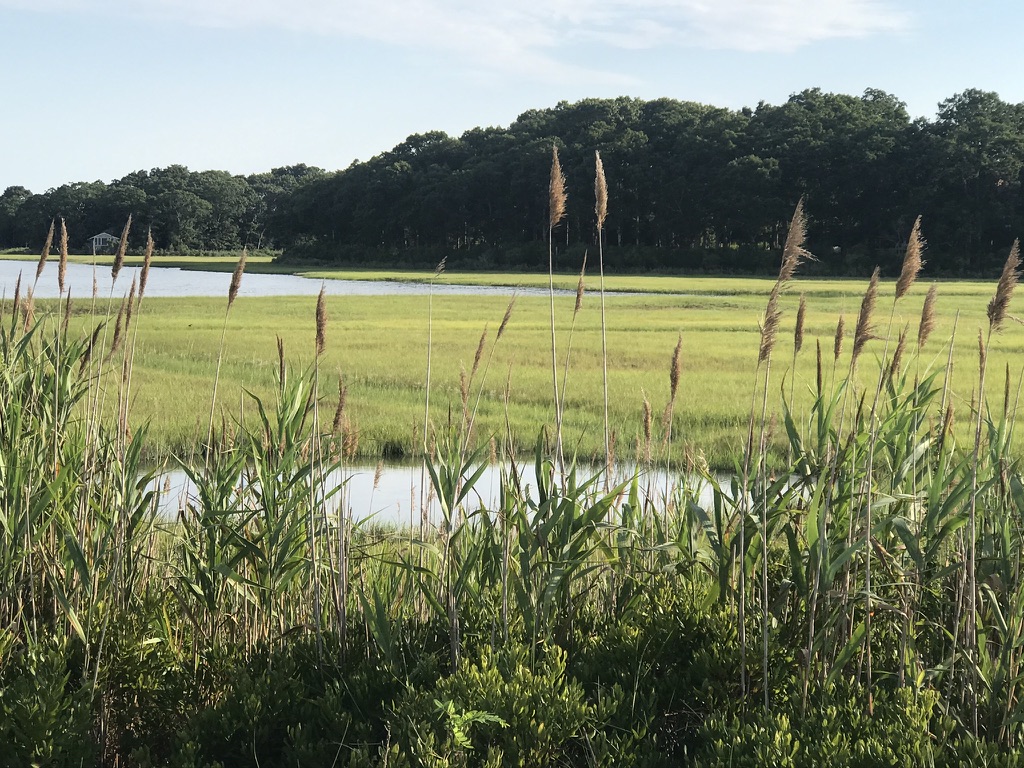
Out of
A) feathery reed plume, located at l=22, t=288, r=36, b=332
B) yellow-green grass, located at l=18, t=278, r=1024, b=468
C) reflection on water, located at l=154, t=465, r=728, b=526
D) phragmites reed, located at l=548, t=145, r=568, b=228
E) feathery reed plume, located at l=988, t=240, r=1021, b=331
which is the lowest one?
reflection on water, located at l=154, t=465, r=728, b=526

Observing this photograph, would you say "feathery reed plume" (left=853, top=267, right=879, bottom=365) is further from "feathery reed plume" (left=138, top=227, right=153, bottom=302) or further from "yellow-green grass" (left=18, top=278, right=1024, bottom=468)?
"feathery reed plume" (left=138, top=227, right=153, bottom=302)

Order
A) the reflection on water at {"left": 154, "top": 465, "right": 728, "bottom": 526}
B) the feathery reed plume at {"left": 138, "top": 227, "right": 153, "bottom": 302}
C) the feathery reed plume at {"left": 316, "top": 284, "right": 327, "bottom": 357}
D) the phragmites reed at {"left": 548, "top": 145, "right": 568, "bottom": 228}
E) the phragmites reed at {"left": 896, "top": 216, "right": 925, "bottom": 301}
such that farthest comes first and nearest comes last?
the reflection on water at {"left": 154, "top": 465, "right": 728, "bottom": 526} < the feathery reed plume at {"left": 138, "top": 227, "right": 153, "bottom": 302} < the feathery reed plume at {"left": 316, "top": 284, "right": 327, "bottom": 357} < the phragmites reed at {"left": 548, "top": 145, "right": 568, "bottom": 228} < the phragmites reed at {"left": 896, "top": 216, "right": 925, "bottom": 301}

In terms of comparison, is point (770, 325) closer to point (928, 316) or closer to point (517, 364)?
point (928, 316)

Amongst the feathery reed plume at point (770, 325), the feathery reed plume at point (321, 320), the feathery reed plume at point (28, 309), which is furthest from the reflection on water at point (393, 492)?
the feathery reed plume at point (770, 325)

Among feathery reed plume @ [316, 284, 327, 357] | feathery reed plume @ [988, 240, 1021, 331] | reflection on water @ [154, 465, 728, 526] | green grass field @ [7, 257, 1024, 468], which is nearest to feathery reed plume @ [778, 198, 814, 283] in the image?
feathery reed plume @ [988, 240, 1021, 331]

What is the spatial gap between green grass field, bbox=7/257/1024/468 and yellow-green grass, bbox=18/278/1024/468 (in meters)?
0.04

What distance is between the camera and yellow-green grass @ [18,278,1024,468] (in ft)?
35.6

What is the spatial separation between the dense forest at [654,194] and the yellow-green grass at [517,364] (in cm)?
2601

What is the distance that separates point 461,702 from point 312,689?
2.22ft

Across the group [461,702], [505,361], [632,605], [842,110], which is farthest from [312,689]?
[842,110]

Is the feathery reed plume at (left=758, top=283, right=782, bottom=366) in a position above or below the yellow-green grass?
above

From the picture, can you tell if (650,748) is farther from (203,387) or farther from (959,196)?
(959,196)

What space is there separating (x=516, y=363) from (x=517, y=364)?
97mm

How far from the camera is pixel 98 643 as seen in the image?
3.35 meters
